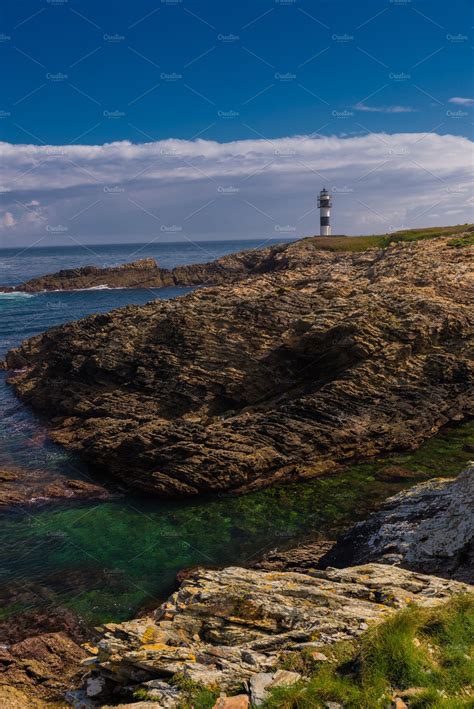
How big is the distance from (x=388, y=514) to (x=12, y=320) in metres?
83.5

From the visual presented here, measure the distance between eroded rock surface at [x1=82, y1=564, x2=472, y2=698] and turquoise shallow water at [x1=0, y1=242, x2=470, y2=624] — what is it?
8541mm

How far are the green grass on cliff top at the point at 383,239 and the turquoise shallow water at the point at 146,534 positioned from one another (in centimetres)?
6237

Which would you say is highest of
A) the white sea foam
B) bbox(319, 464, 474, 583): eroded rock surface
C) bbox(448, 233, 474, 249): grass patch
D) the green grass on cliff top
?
the green grass on cliff top

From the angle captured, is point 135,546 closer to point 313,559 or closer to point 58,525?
point 58,525

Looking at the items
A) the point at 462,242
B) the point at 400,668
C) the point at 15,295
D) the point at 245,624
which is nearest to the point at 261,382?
the point at 245,624

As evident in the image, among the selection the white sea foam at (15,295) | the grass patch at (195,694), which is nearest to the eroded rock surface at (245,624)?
the grass patch at (195,694)

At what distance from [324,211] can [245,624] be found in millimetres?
129868

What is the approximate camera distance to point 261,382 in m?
36.8

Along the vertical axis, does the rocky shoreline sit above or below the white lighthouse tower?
below

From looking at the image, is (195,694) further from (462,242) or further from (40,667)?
(462,242)

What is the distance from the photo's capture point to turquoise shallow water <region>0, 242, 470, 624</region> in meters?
21.1

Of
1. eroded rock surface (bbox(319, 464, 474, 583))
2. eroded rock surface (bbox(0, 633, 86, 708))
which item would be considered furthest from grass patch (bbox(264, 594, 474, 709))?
eroded rock surface (bbox(0, 633, 86, 708))

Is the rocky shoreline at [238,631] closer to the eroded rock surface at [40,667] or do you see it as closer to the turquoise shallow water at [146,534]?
the eroded rock surface at [40,667]

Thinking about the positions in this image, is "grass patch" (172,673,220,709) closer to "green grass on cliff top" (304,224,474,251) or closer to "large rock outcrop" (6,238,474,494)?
"large rock outcrop" (6,238,474,494)
